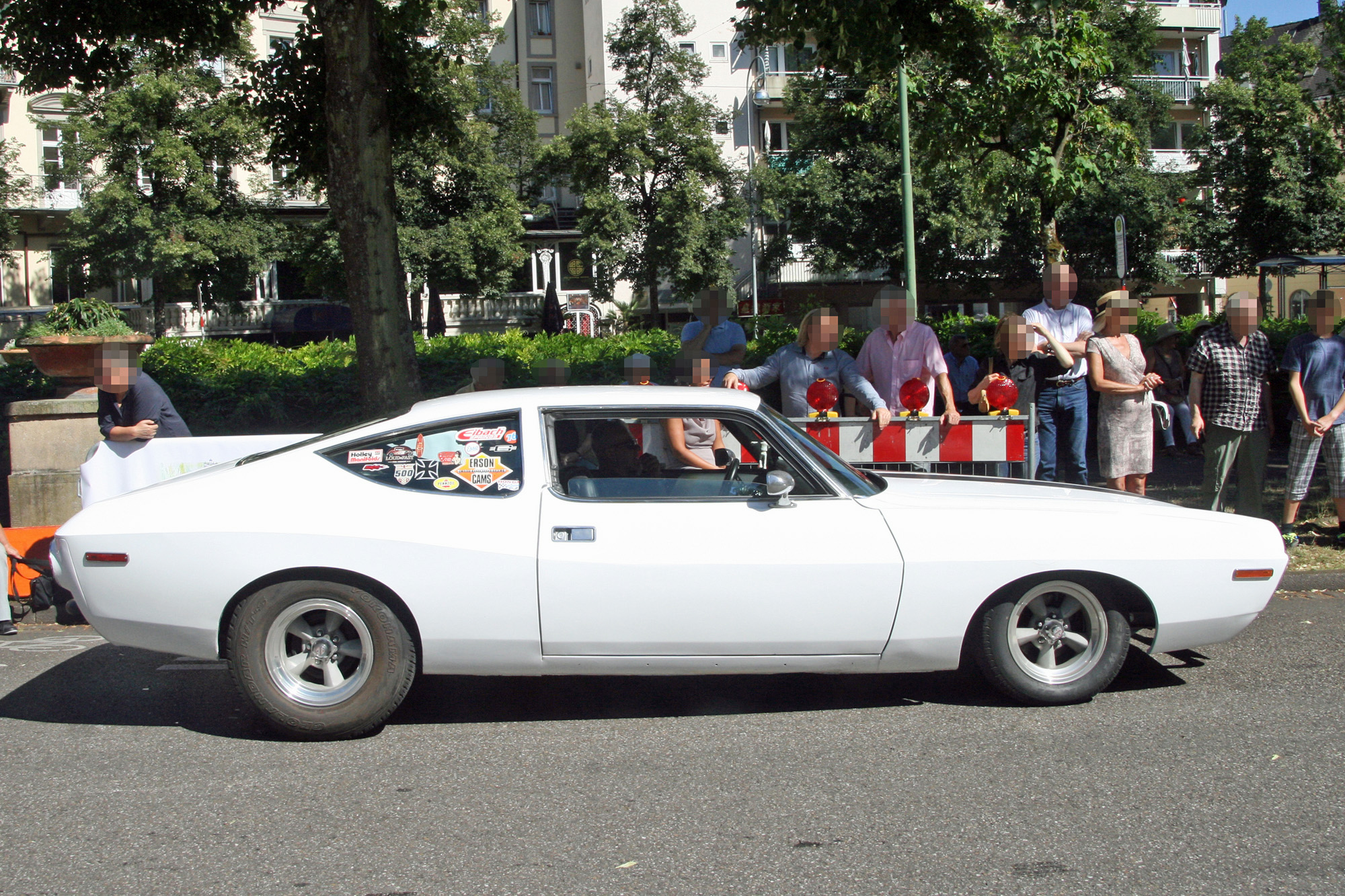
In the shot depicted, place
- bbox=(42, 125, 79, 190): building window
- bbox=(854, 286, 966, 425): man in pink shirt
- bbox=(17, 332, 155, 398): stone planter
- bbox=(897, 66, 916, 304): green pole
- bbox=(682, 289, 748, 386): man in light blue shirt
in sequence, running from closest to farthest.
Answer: bbox=(854, 286, 966, 425): man in pink shirt → bbox=(682, 289, 748, 386): man in light blue shirt → bbox=(17, 332, 155, 398): stone planter → bbox=(897, 66, 916, 304): green pole → bbox=(42, 125, 79, 190): building window

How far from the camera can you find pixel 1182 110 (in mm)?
45844

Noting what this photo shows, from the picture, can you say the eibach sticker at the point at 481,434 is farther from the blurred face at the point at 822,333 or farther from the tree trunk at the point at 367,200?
the tree trunk at the point at 367,200

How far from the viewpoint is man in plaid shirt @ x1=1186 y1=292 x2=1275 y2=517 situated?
760 cm

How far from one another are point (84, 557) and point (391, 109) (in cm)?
668

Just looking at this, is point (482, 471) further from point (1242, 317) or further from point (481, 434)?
point (1242, 317)

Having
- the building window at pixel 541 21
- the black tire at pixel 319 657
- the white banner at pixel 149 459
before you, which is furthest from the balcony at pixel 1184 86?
the black tire at pixel 319 657

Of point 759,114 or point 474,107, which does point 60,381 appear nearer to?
point 474,107

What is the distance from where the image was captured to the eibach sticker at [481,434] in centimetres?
461

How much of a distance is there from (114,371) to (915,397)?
4.99m

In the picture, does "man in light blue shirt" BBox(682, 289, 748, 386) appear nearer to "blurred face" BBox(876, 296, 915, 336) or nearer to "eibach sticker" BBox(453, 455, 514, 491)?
"blurred face" BBox(876, 296, 915, 336)

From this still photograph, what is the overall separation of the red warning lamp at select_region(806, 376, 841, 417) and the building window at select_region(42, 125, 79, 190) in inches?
1386

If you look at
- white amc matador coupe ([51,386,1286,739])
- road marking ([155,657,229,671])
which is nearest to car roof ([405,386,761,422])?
white amc matador coupe ([51,386,1286,739])

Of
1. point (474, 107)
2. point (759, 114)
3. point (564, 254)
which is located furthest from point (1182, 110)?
point (474, 107)

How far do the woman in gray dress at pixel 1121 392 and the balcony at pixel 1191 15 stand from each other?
4347cm
